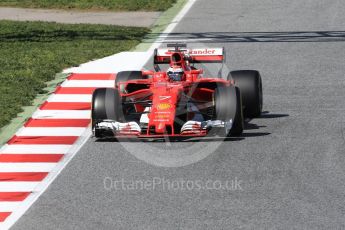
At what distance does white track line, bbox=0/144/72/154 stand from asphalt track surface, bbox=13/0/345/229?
16.1 inches

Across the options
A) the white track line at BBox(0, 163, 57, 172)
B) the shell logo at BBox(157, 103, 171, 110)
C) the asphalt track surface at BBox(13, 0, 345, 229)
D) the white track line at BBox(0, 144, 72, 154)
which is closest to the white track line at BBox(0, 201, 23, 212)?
the asphalt track surface at BBox(13, 0, 345, 229)

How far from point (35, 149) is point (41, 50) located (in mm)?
9656

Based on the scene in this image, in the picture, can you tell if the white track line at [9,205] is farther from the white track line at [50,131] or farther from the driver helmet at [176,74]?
the driver helmet at [176,74]

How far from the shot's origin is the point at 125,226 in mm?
15375

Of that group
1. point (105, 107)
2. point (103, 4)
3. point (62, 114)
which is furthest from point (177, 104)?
point (103, 4)

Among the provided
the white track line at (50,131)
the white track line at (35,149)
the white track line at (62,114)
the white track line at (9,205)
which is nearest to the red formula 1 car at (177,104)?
the white track line at (35,149)

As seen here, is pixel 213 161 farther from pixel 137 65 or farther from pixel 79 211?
pixel 137 65

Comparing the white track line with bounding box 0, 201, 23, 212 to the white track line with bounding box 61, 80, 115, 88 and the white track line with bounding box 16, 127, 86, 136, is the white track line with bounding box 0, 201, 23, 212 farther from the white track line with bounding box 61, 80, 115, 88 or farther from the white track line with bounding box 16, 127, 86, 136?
the white track line with bounding box 61, 80, 115, 88

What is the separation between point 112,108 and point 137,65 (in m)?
7.78

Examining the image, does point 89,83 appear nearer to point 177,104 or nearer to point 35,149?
point 35,149

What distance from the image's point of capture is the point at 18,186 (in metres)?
17.7

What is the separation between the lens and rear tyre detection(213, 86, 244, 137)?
19.6 meters

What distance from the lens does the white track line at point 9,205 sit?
16.4m

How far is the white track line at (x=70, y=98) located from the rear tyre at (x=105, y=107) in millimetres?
3759
